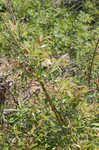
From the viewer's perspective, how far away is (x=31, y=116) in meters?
1.81

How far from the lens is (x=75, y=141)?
1566 millimetres

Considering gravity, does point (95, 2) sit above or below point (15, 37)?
A: above

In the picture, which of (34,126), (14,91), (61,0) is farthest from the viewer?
(61,0)

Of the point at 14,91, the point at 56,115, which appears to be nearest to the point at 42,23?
the point at 14,91

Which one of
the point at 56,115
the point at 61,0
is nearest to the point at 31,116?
the point at 56,115

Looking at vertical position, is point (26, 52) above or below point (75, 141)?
above

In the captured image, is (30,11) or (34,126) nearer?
(34,126)

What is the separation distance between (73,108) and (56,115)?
118 millimetres

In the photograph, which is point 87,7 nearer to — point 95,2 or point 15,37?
point 95,2

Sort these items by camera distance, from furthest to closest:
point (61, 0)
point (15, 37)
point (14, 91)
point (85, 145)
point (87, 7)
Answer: point (61, 0) → point (87, 7) → point (14, 91) → point (85, 145) → point (15, 37)

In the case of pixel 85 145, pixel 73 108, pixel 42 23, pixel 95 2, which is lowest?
pixel 85 145

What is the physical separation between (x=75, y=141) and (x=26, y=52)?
2.20 feet

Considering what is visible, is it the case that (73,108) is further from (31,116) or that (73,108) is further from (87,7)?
(87,7)

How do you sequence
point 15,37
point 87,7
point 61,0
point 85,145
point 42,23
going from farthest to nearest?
point 61,0 → point 87,7 → point 42,23 → point 85,145 → point 15,37
